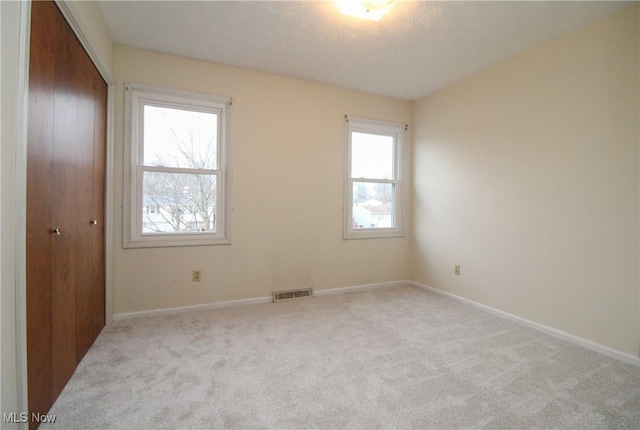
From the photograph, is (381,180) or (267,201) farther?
(381,180)

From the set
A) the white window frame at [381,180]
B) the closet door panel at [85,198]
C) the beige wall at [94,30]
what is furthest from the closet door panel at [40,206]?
the white window frame at [381,180]

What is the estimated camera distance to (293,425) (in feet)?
4.86

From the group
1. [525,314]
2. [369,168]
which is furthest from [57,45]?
[525,314]

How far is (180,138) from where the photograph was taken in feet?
9.98

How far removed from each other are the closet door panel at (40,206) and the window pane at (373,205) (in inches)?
122

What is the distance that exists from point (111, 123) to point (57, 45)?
1.18m

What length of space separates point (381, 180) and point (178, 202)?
2.64m

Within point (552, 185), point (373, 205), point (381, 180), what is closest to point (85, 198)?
point (373, 205)

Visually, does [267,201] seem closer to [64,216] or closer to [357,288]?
[357,288]

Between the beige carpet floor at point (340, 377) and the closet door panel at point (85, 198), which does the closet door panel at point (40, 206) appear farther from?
the closet door panel at point (85, 198)

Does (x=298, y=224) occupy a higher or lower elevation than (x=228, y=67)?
lower

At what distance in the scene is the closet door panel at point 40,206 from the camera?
52.6 inches

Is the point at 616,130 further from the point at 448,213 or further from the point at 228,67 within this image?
the point at 228,67

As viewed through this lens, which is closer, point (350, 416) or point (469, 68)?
point (350, 416)
